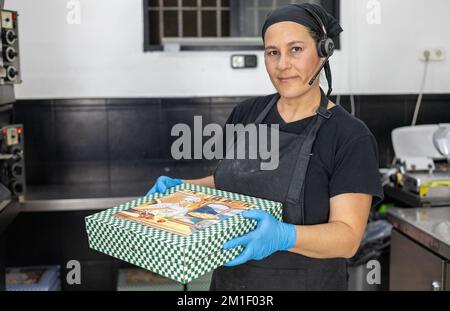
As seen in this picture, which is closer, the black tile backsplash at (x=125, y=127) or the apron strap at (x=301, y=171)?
the apron strap at (x=301, y=171)

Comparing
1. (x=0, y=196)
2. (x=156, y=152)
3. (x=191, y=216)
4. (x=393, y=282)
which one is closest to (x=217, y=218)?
(x=191, y=216)

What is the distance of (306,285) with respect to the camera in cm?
159

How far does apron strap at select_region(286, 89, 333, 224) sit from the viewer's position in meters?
1.51

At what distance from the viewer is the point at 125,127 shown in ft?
10.8

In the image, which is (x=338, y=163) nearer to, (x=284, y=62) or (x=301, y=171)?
(x=301, y=171)

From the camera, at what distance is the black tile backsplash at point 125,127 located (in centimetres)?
321

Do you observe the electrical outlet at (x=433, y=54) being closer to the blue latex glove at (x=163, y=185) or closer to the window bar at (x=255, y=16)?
the window bar at (x=255, y=16)

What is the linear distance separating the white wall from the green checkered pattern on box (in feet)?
6.53

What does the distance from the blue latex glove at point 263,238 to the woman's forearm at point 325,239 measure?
32mm

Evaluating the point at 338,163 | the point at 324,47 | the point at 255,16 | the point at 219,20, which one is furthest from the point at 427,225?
the point at 219,20

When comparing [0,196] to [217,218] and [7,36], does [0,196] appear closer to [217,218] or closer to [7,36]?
[7,36]

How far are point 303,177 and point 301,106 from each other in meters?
0.22

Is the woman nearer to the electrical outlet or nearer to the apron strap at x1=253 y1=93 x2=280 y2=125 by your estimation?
the apron strap at x1=253 y1=93 x2=280 y2=125

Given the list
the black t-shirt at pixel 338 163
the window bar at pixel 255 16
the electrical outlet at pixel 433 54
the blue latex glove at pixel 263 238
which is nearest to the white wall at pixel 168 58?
the electrical outlet at pixel 433 54
